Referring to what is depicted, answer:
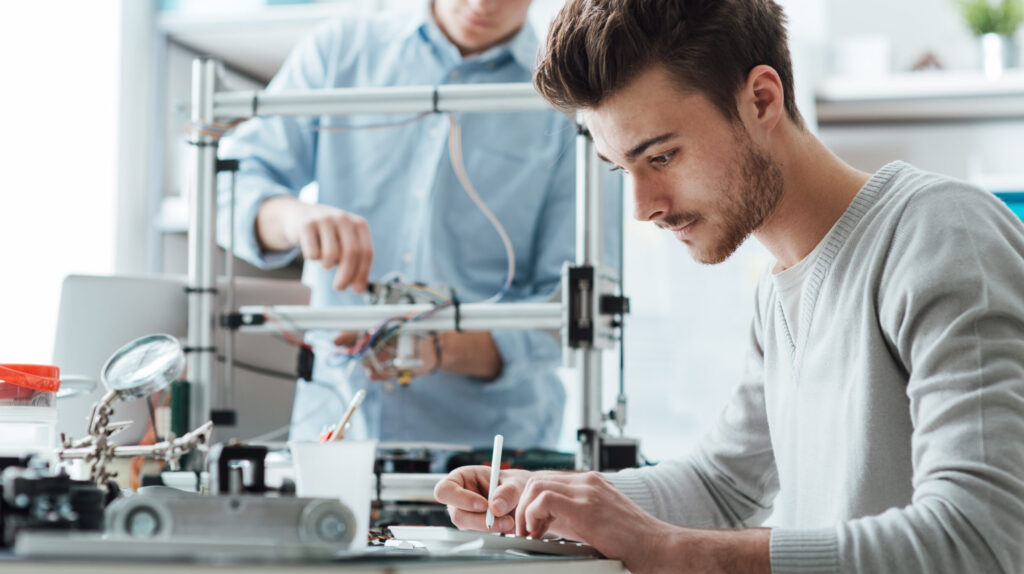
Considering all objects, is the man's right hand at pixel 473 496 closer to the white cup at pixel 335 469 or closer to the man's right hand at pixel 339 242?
the white cup at pixel 335 469

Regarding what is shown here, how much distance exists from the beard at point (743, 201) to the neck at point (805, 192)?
0.01 meters

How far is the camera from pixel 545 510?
0.82m

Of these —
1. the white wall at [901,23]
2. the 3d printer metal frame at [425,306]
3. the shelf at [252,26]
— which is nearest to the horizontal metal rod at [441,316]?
the 3d printer metal frame at [425,306]

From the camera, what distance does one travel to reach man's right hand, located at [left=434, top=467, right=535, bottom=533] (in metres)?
1.00

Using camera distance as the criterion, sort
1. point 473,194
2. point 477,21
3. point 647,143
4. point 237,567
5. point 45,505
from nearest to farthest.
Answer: point 237,567
point 45,505
point 647,143
point 473,194
point 477,21

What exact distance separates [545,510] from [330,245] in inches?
31.6

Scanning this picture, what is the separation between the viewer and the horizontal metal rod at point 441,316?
1.50m

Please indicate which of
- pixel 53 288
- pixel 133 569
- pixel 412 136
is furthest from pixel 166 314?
pixel 133 569

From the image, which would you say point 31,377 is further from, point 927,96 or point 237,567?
point 927,96

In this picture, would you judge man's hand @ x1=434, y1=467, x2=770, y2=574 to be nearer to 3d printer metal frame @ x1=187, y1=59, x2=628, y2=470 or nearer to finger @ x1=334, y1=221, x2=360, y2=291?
3d printer metal frame @ x1=187, y1=59, x2=628, y2=470

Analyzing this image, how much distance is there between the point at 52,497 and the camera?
650 millimetres

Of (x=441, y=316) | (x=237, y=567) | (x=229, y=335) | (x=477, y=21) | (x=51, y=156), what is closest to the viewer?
(x=237, y=567)

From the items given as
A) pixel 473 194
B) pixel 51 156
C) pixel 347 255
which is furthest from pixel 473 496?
pixel 51 156

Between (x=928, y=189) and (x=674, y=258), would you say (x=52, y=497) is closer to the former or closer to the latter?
(x=928, y=189)
